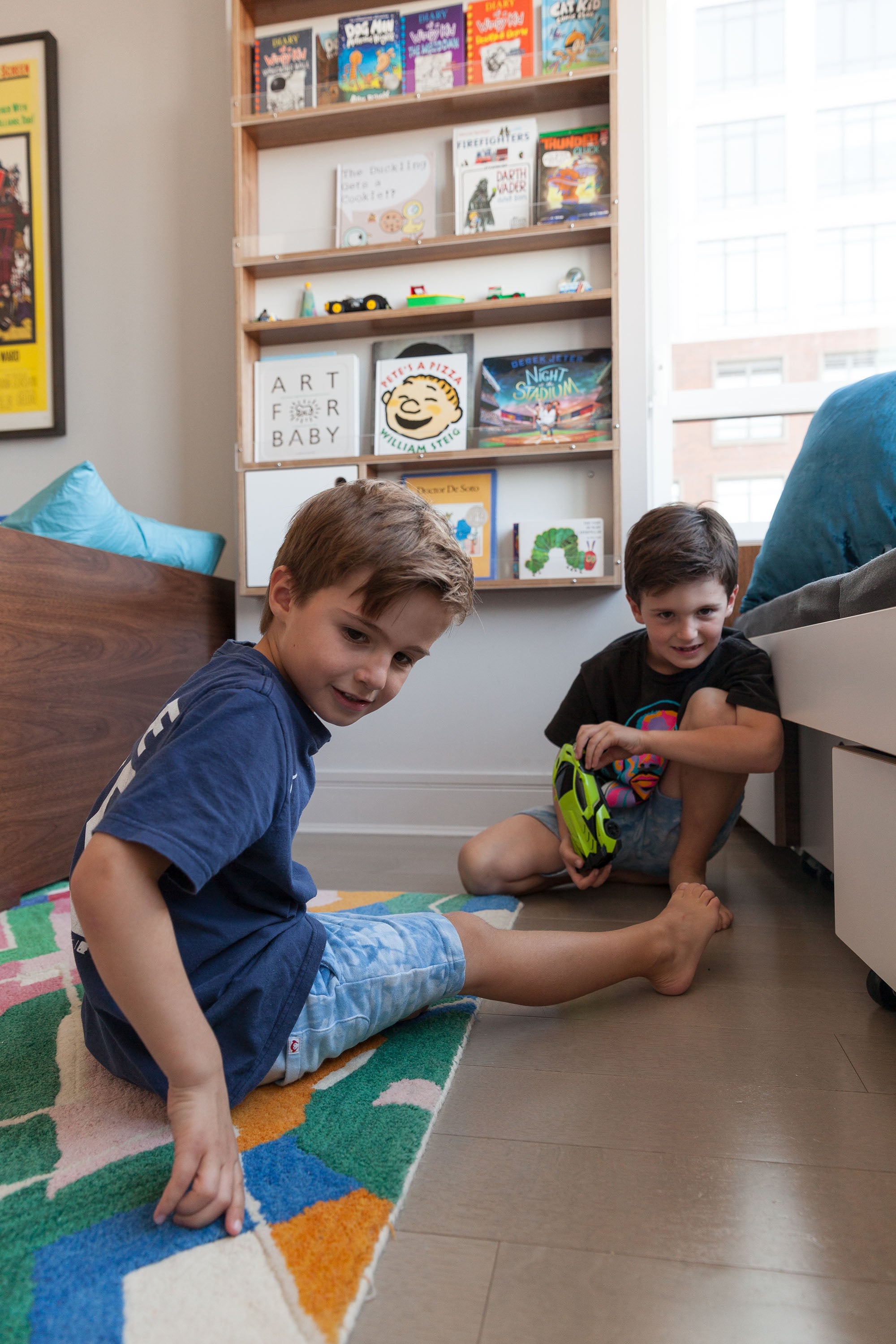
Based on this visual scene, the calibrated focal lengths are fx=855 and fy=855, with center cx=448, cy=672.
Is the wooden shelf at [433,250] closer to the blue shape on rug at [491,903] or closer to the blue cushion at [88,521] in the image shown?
the blue cushion at [88,521]

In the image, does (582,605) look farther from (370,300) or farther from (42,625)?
(42,625)

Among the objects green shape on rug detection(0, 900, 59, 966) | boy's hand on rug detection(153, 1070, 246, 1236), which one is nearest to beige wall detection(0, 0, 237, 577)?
green shape on rug detection(0, 900, 59, 966)

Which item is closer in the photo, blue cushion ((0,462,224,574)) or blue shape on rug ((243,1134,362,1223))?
blue shape on rug ((243,1134,362,1223))

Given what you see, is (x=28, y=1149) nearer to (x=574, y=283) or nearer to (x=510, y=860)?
(x=510, y=860)

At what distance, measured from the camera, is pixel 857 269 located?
1.97 metres

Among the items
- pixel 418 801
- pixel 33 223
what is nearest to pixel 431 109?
pixel 33 223

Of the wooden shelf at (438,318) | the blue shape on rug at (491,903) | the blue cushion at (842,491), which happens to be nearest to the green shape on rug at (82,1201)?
the blue shape on rug at (491,903)

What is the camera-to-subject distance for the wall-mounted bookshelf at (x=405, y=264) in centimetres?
178

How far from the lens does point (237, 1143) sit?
621 mm

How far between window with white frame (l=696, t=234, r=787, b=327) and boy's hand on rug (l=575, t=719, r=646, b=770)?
1.26 meters

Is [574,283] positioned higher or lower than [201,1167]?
higher

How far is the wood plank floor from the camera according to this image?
46 cm

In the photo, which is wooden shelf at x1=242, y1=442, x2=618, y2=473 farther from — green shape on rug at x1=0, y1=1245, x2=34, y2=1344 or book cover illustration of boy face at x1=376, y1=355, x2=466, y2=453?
green shape on rug at x1=0, y1=1245, x2=34, y2=1344

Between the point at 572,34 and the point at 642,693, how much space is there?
56.3 inches
